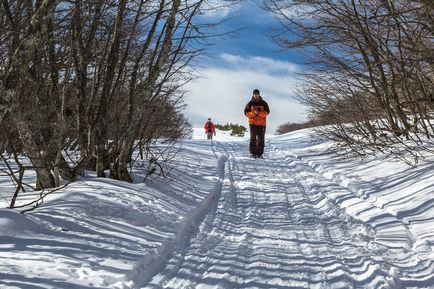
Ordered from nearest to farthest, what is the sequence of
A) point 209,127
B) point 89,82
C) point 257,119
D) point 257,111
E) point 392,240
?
point 392,240, point 89,82, point 257,111, point 257,119, point 209,127

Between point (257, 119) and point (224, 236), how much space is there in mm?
8547

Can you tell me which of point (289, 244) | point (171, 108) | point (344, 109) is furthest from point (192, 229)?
point (344, 109)

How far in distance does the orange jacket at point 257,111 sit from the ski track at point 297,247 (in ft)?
18.4

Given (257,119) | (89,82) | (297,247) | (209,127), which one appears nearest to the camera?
(297,247)

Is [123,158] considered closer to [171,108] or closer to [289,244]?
[171,108]

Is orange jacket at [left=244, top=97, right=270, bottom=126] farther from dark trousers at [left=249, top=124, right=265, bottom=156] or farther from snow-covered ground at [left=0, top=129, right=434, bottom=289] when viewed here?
snow-covered ground at [left=0, top=129, right=434, bottom=289]

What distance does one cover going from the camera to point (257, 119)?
13.2m

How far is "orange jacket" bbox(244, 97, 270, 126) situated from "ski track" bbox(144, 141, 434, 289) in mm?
5608

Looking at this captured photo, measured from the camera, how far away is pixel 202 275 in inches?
145

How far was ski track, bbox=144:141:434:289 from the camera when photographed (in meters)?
3.68

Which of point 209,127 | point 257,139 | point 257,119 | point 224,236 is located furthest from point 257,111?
point 209,127

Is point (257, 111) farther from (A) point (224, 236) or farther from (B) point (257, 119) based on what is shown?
(A) point (224, 236)

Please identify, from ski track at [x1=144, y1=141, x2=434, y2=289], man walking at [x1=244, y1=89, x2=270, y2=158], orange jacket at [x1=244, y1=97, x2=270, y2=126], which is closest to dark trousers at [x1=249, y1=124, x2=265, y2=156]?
man walking at [x1=244, y1=89, x2=270, y2=158]

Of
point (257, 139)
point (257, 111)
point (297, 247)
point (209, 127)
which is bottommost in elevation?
point (297, 247)
